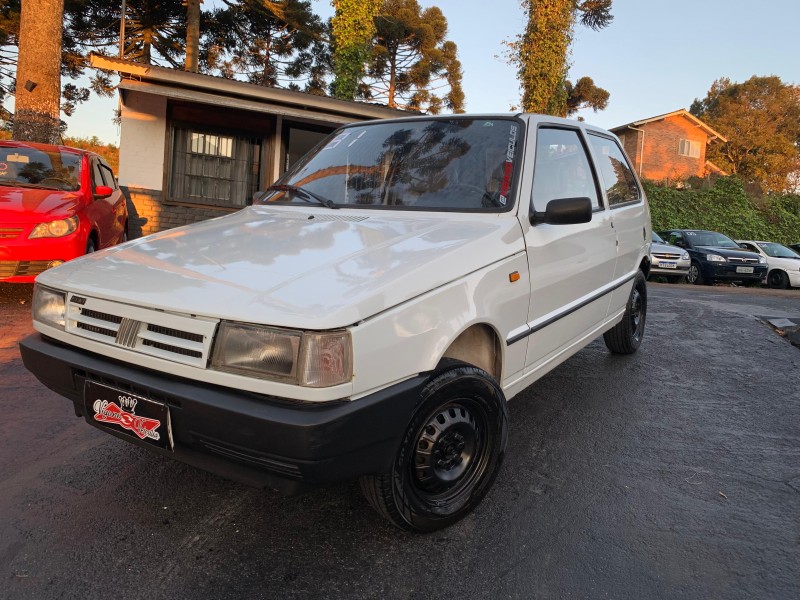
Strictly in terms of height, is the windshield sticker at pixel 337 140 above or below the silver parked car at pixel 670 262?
above

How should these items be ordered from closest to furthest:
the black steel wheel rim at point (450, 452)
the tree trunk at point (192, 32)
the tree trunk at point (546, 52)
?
the black steel wheel rim at point (450, 452) → the tree trunk at point (192, 32) → the tree trunk at point (546, 52)

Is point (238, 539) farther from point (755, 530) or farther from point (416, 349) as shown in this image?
point (755, 530)

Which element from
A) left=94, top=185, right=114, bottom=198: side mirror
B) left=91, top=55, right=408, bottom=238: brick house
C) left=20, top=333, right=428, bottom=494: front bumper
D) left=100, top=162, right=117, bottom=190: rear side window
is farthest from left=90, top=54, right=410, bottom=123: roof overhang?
left=20, top=333, right=428, bottom=494: front bumper

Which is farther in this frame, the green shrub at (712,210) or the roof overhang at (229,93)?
the green shrub at (712,210)

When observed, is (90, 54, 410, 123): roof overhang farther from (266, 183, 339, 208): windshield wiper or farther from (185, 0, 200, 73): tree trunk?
(185, 0, 200, 73): tree trunk

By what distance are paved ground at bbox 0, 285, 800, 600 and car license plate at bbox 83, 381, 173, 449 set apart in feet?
1.46

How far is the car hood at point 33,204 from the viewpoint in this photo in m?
5.61

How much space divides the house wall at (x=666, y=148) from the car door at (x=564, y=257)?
3815cm

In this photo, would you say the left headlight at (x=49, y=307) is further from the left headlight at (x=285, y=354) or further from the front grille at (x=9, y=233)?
the front grille at (x=9, y=233)

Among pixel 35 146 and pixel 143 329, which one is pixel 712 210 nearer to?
pixel 35 146

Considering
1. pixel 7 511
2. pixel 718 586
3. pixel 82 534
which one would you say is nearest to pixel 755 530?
pixel 718 586

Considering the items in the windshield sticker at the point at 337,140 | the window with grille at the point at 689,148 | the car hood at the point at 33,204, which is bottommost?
the car hood at the point at 33,204

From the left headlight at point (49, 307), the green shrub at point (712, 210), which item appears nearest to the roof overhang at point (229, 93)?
the left headlight at point (49, 307)

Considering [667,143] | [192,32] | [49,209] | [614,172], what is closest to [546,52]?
[192,32]
